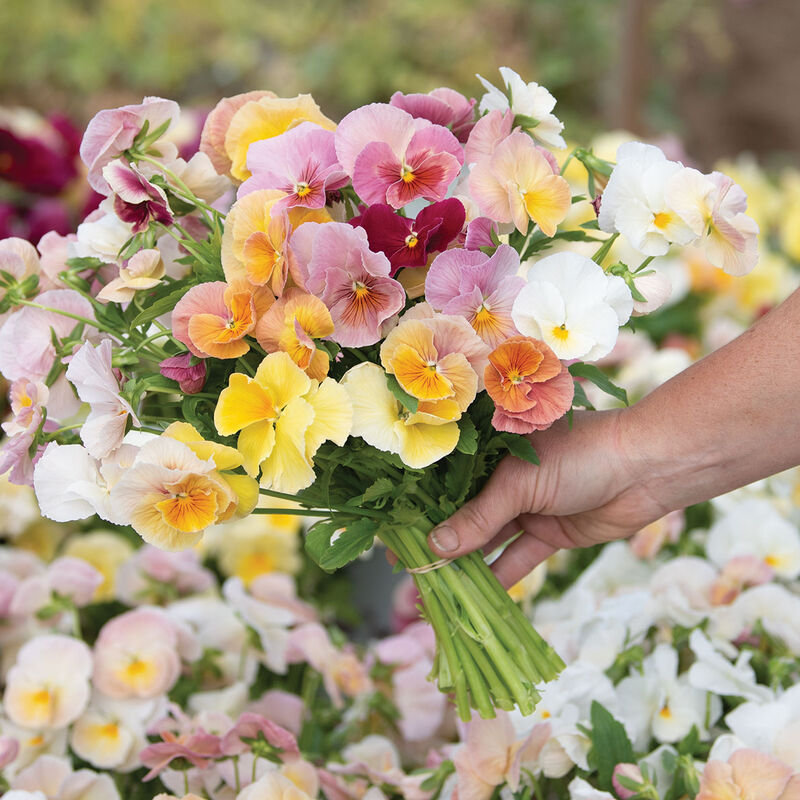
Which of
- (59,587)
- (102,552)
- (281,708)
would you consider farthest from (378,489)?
(102,552)

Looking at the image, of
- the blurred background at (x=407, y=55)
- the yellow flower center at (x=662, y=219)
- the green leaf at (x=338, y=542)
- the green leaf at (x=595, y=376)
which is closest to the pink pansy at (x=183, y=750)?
the green leaf at (x=338, y=542)

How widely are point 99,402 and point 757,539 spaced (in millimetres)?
783

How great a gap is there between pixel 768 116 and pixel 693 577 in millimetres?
4026

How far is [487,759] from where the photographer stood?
0.85 meters

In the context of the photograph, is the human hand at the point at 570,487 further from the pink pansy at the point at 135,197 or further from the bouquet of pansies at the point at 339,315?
the pink pansy at the point at 135,197

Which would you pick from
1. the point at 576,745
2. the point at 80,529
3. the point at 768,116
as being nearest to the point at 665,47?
the point at 768,116

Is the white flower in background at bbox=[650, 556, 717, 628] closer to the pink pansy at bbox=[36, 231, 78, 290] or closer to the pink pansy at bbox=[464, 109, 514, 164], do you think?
the pink pansy at bbox=[464, 109, 514, 164]

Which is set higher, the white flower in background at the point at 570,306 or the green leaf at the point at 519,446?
the white flower in background at the point at 570,306

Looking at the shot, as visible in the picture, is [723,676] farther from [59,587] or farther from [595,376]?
[59,587]

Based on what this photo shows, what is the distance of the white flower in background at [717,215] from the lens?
675mm

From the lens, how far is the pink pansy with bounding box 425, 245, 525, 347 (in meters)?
0.64

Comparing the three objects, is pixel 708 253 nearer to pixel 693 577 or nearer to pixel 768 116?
pixel 693 577

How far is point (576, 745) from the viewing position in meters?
0.87

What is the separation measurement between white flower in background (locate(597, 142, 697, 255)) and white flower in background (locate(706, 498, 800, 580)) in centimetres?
52
